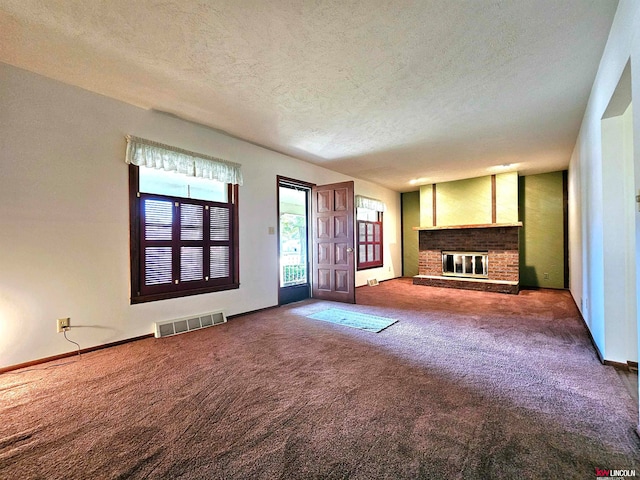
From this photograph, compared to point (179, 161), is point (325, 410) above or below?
below

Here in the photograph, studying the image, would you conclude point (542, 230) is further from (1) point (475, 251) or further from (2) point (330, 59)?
(2) point (330, 59)

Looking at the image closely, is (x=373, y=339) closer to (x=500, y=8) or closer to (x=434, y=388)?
(x=434, y=388)

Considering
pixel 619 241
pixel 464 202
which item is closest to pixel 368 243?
pixel 464 202

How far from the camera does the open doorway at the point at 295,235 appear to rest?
541cm

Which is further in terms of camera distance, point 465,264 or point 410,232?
point 410,232

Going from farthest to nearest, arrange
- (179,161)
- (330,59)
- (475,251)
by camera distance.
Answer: (475,251)
(179,161)
(330,59)

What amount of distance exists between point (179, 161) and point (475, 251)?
21.1 feet

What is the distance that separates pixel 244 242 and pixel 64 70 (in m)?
2.59

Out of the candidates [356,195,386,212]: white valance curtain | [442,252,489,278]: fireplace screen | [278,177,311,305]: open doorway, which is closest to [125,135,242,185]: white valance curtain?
[278,177,311,305]: open doorway

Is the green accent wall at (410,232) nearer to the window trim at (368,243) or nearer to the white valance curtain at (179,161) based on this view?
the window trim at (368,243)

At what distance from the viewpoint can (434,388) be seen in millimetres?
2021

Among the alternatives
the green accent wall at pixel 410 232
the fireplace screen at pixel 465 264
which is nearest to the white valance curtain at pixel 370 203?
the green accent wall at pixel 410 232

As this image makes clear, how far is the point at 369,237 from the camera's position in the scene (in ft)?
23.5

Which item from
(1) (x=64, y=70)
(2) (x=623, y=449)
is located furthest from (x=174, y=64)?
(2) (x=623, y=449)
